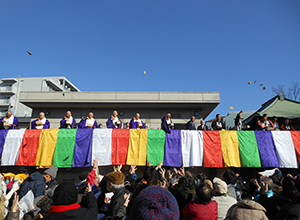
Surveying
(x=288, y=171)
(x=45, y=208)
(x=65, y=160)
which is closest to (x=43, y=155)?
(x=65, y=160)

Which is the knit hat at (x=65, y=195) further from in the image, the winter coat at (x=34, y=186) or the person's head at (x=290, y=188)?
the person's head at (x=290, y=188)

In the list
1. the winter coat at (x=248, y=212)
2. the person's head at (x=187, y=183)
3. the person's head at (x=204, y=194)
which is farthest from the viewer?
the person's head at (x=187, y=183)

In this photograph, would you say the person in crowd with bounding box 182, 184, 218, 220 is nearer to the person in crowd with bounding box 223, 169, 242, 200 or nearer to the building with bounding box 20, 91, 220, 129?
the person in crowd with bounding box 223, 169, 242, 200

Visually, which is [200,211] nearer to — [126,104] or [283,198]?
[283,198]

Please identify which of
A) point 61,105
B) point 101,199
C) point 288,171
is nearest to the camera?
point 101,199

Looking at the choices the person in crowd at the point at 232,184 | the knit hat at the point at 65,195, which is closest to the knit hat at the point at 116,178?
the knit hat at the point at 65,195

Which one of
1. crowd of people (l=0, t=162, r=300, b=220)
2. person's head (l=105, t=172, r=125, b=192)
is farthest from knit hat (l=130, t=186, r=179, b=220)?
person's head (l=105, t=172, r=125, b=192)

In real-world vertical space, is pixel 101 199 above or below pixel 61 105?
below

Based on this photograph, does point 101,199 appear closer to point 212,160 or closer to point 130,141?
point 130,141

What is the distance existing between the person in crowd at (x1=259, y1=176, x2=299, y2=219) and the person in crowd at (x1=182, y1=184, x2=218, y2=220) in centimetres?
74

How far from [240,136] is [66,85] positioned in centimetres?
5565

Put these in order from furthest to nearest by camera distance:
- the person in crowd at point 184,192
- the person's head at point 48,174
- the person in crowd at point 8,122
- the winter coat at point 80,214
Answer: the person in crowd at point 8,122
the person's head at point 48,174
the person in crowd at point 184,192
the winter coat at point 80,214

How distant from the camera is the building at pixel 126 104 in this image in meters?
12.8

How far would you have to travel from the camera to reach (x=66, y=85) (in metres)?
56.9
